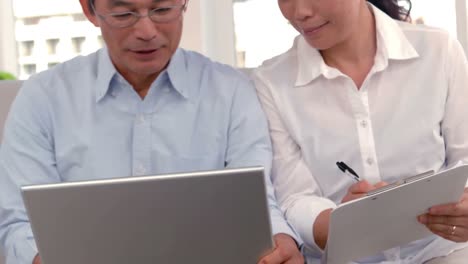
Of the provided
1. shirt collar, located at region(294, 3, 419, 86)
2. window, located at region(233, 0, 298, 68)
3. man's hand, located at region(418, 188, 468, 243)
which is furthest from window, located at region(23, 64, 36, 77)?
man's hand, located at region(418, 188, 468, 243)

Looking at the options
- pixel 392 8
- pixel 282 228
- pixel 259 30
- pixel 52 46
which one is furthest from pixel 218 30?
pixel 282 228

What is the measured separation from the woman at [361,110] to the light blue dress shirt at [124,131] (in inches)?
2.8

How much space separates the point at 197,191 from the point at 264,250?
6.0 inches

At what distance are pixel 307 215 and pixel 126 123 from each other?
438 millimetres

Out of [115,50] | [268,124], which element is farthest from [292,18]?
[115,50]

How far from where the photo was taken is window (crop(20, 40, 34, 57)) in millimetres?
3518

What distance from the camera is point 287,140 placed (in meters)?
1.70

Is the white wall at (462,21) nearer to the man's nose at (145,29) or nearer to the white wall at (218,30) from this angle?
the white wall at (218,30)

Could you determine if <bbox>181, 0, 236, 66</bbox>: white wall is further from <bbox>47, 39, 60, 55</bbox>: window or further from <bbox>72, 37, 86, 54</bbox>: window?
<bbox>47, 39, 60, 55</bbox>: window

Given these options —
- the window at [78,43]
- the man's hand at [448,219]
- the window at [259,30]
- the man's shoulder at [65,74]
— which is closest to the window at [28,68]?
the window at [78,43]

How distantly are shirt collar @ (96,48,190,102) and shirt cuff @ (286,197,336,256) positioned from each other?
342mm

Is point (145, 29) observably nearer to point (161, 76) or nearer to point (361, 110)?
point (161, 76)

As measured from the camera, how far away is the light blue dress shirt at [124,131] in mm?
1634

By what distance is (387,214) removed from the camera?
1.41m
